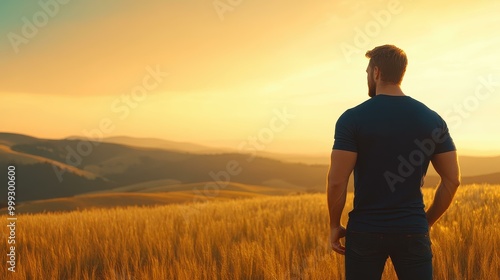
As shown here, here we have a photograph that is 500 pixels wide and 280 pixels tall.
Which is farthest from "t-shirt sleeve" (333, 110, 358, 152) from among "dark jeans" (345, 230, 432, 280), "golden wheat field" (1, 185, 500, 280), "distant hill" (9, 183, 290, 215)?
"distant hill" (9, 183, 290, 215)

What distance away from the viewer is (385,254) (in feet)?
12.3

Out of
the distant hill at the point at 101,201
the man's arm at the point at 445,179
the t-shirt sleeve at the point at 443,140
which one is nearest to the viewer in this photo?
the t-shirt sleeve at the point at 443,140

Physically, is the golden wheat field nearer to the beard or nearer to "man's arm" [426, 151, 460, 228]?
"man's arm" [426, 151, 460, 228]

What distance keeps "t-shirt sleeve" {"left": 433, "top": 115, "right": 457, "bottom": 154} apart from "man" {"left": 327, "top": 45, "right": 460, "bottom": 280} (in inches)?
0.9

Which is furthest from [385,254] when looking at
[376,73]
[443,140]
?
[376,73]

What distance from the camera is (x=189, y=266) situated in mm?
6031

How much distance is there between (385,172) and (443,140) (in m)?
0.61

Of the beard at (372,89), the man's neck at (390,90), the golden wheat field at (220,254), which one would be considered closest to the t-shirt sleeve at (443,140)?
the man's neck at (390,90)

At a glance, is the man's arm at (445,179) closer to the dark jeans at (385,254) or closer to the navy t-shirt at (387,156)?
the navy t-shirt at (387,156)

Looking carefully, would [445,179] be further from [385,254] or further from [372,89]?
[372,89]

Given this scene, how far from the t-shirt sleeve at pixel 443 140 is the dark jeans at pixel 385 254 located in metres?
0.69

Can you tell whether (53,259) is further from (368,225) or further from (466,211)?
(466,211)

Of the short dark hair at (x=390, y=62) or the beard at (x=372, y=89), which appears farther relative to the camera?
the beard at (x=372, y=89)

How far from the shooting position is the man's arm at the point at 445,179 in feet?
13.2
